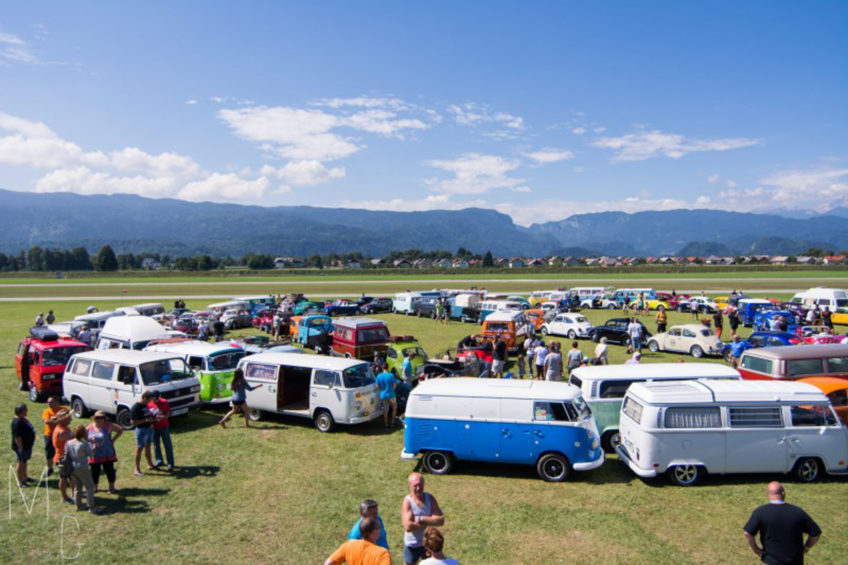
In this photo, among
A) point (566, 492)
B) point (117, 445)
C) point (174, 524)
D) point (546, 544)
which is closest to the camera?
point (546, 544)

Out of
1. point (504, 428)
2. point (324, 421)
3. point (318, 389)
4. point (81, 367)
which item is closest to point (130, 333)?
point (81, 367)

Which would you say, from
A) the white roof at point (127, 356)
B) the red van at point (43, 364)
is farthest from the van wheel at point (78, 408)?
the red van at point (43, 364)

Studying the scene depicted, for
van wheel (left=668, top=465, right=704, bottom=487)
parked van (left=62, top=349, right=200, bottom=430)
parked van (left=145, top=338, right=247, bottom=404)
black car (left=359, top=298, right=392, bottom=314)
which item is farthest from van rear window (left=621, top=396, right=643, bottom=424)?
black car (left=359, top=298, right=392, bottom=314)

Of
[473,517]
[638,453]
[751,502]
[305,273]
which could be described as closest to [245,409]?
[473,517]

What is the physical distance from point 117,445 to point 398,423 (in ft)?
22.9

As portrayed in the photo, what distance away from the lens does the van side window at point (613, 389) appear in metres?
11.9

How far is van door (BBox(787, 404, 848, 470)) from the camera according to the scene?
9.68 metres

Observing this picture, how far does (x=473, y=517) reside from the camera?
865 cm

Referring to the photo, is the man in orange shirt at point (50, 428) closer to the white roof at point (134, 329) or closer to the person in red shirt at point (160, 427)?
the person in red shirt at point (160, 427)

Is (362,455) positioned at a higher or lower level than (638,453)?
lower

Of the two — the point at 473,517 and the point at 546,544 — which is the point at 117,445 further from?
the point at 546,544

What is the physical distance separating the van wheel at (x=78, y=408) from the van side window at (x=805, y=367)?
1968 cm

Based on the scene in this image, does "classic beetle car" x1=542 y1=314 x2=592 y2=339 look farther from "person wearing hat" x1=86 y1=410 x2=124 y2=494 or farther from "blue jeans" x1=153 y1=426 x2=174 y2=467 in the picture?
"person wearing hat" x1=86 y1=410 x2=124 y2=494

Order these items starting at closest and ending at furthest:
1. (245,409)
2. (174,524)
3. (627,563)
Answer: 1. (627,563)
2. (174,524)
3. (245,409)
